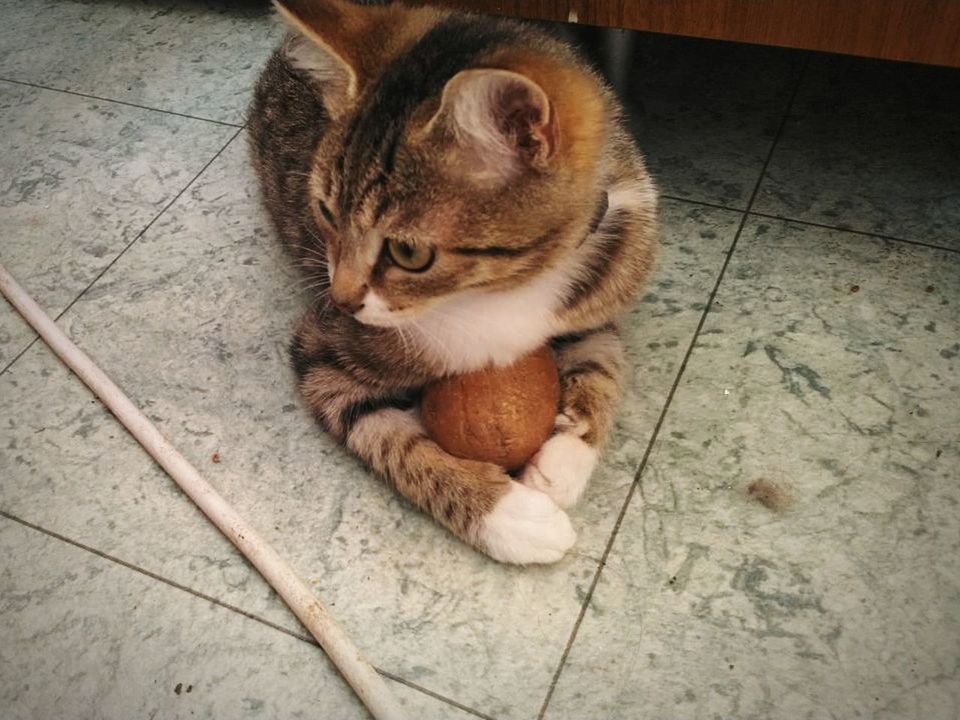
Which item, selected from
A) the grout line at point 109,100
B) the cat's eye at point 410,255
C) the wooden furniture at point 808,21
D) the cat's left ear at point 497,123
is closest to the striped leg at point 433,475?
the cat's eye at point 410,255

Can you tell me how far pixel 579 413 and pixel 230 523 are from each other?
581mm

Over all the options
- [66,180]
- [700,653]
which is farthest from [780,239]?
[66,180]

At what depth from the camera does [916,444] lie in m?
1.40

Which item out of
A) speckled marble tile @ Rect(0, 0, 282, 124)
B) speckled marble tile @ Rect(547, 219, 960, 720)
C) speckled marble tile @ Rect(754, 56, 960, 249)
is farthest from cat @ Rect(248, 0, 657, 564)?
speckled marble tile @ Rect(0, 0, 282, 124)

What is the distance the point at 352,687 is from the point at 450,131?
78 centimetres

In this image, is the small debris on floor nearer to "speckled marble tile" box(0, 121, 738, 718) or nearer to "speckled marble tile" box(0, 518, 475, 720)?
"speckled marble tile" box(0, 121, 738, 718)

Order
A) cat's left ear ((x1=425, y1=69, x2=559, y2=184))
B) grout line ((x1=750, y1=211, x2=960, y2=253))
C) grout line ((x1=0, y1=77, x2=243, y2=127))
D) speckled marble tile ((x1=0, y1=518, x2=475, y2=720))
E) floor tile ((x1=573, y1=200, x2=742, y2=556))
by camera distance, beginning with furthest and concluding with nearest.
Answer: grout line ((x1=0, y1=77, x2=243, y2=127)) → grout line ((x1=750, y1=211, x2=960, y2=253)) → floor tile ((x1=573, y1=200, x2=742, y2=556)) → speckled marble tile ((x1=0, y1=518, x2=475, y2=720)) → cat's left ear ((x1=425, y1=69, x2=559, y2=184))

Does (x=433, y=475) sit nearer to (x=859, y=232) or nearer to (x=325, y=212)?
(x=325, y=212)

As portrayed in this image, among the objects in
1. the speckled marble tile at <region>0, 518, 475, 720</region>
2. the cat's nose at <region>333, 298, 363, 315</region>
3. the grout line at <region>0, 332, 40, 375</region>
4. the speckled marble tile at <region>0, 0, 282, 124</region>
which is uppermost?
the cat's nose at <region>333, 298, 363, 315</region>

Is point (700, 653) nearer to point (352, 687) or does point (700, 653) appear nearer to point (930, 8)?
point (352, 687)

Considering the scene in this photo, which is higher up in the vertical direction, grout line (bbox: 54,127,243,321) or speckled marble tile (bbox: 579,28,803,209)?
speckled marble tile (bbox: 579,28,803,209)

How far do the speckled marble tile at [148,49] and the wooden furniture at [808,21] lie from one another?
1016 mm

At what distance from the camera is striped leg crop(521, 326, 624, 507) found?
1.36m

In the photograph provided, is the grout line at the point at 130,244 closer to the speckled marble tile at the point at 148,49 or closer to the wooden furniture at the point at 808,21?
the speckled marble tile at the point at 148,49
